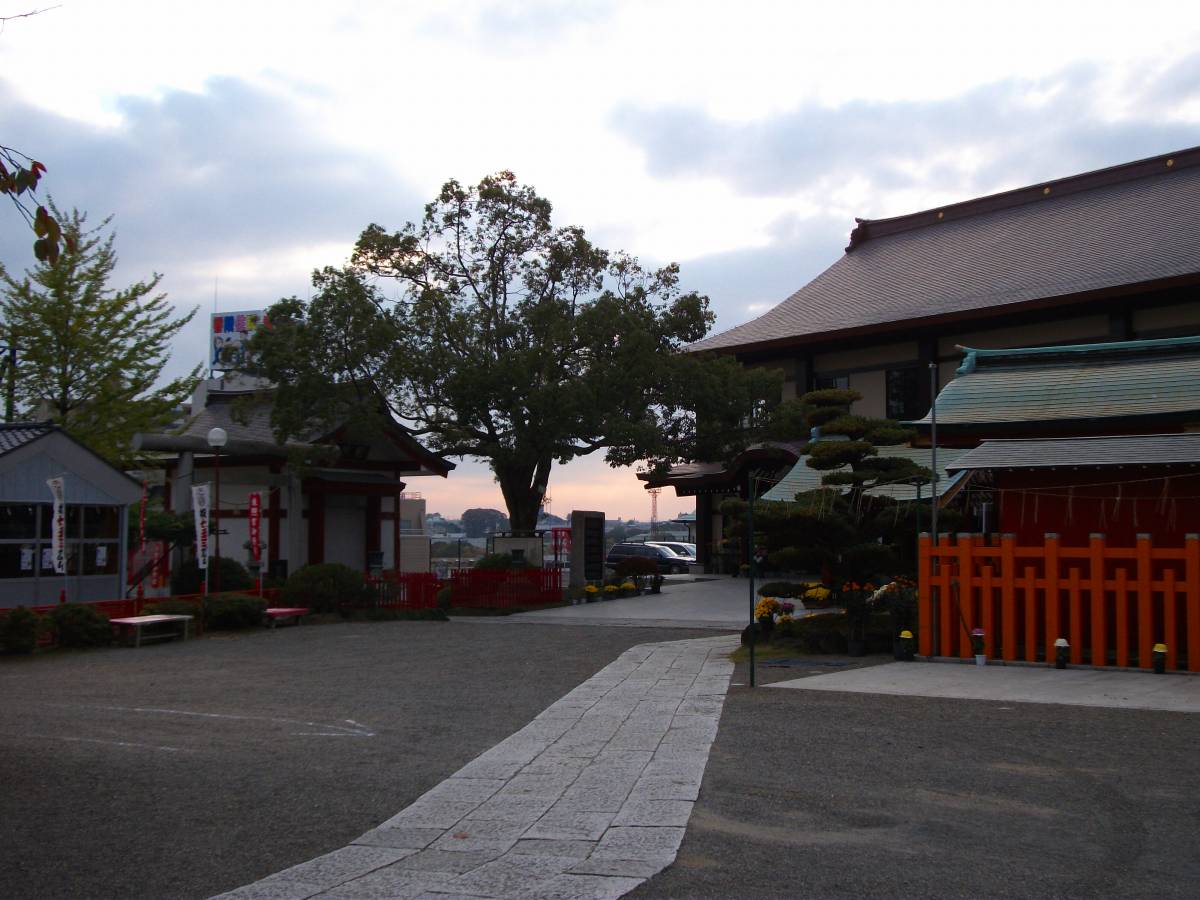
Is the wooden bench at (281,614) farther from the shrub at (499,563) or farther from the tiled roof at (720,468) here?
the tiled roof at (720,468)

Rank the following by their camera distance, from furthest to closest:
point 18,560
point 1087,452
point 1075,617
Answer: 1. point 18,560
2. point 1087,452
3. point 1075,617

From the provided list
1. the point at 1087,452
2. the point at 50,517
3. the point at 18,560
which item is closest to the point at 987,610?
the point at 1087,452

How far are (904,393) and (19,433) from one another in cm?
2202

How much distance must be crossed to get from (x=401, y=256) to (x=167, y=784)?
22891 mm

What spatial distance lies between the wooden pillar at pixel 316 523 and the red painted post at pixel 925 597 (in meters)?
18.9

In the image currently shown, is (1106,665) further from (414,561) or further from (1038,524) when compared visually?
(414,561)

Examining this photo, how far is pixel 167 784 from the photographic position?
24.7 ft

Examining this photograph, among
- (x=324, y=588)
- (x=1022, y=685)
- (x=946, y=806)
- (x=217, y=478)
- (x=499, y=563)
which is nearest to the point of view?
(x=946, y=806)

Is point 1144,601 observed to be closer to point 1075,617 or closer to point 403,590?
point 1075,617

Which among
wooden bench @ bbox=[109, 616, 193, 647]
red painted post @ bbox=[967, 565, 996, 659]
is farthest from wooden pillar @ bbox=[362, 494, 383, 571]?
red painted post @ bbox=[967, 565, 996, 659]

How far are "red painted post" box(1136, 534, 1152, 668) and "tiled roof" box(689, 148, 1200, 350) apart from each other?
612 inches

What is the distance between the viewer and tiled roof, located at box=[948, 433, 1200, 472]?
13423mm

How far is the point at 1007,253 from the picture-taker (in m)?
31.9

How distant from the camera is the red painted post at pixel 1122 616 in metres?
12.2
